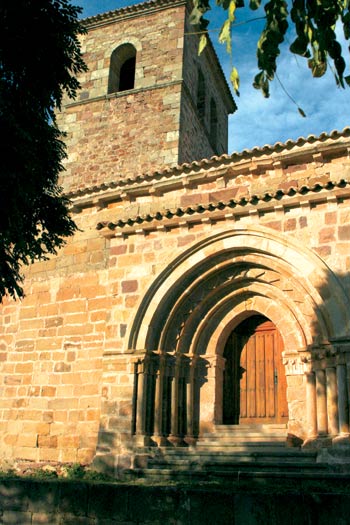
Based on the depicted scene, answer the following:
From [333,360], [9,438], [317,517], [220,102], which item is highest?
[220,102]

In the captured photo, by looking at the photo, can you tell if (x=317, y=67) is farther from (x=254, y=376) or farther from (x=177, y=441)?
(x=177, y=441)

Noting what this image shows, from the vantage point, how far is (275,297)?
841cm

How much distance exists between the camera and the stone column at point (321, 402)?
7.29 m

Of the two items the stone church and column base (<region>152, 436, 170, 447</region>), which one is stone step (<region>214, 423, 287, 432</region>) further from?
column base (<region>152, 436, 170, 447</region>)

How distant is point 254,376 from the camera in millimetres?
8898

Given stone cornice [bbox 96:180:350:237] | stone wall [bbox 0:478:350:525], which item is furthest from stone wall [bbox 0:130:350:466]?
stone wall [bbox 0:478:350:525]

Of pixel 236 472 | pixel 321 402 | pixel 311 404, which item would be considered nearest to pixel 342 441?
pixel 321 402

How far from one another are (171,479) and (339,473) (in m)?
2.02

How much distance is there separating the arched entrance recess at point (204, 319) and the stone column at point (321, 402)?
1.58 ft

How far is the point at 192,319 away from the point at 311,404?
2.25 metres

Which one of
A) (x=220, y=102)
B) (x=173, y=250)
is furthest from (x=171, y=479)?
(x=220, y=102)

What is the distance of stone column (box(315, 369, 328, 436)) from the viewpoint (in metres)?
7.29

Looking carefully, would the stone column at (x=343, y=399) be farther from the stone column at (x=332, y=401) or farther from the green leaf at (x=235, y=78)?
the green leaf at (x=235, y=78)

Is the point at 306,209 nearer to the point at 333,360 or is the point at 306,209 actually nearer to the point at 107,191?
the point at 333,360
